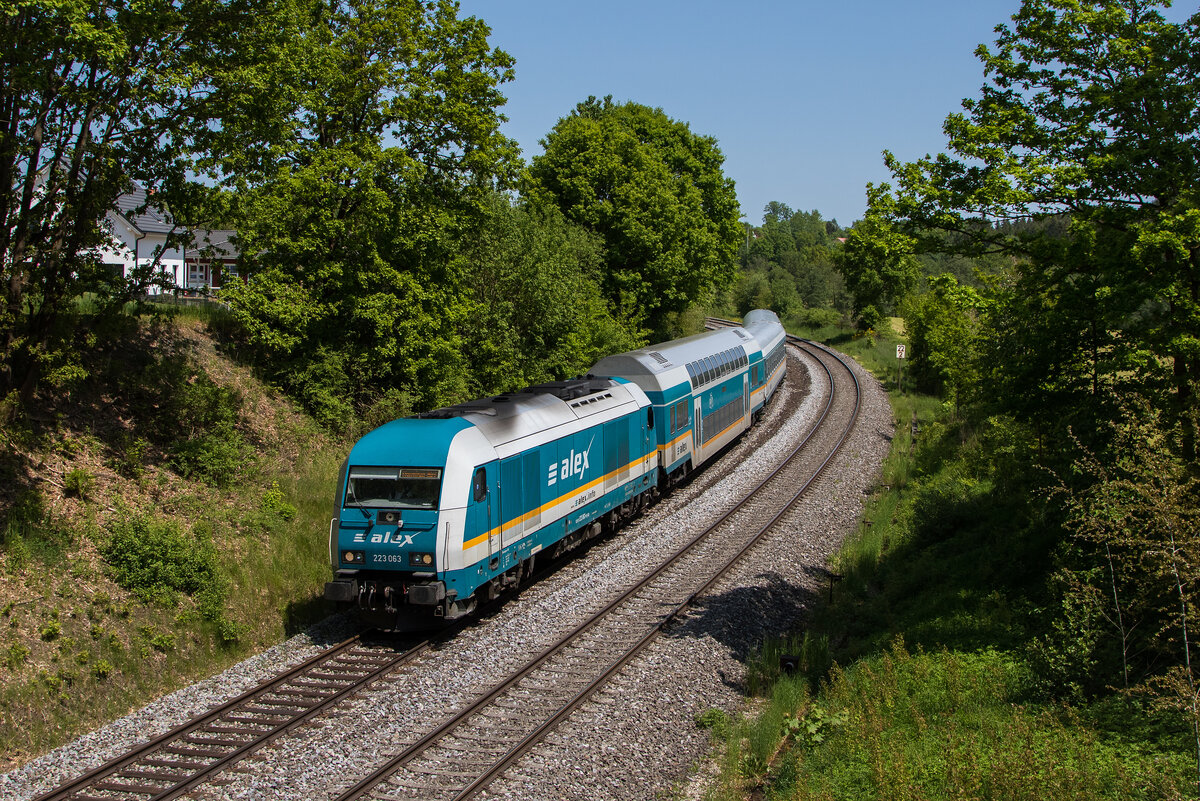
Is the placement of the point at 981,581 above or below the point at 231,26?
below

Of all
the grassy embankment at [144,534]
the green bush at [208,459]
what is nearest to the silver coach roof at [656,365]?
the grassy embankment at [144,534]

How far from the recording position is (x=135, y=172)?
15.5m

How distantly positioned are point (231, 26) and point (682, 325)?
1598 inches

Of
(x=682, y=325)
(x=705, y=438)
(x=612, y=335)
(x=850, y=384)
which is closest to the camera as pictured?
(x=705, y=438)

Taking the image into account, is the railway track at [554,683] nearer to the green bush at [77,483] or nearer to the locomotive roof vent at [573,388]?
the locomotive roof vent at [573,388]

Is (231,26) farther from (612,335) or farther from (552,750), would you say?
(612,335)

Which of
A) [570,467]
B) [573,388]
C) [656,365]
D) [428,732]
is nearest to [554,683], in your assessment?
[428,732]

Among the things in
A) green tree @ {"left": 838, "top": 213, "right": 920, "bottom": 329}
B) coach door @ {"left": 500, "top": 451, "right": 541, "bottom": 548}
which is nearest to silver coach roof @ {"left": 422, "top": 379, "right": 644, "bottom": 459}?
coach door @ {"left": 500, "top": 451, "right": 541, "bottom": 548}

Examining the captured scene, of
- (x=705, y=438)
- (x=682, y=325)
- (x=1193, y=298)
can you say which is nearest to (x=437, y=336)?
(x=705, y=438)

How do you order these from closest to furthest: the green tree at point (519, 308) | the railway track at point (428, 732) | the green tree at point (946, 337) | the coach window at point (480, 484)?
the railway track at point (428, 732)
the green tree at point (946, 337)
the coach window at point (480, 484)
the green tree at point (519, 308)

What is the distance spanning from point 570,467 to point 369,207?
862 cm

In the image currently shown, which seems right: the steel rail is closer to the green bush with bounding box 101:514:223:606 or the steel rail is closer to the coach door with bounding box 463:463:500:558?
the coach door with bounding box 463:463:500:558

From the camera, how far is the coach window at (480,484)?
14023mm

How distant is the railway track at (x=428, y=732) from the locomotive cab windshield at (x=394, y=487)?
225cm
